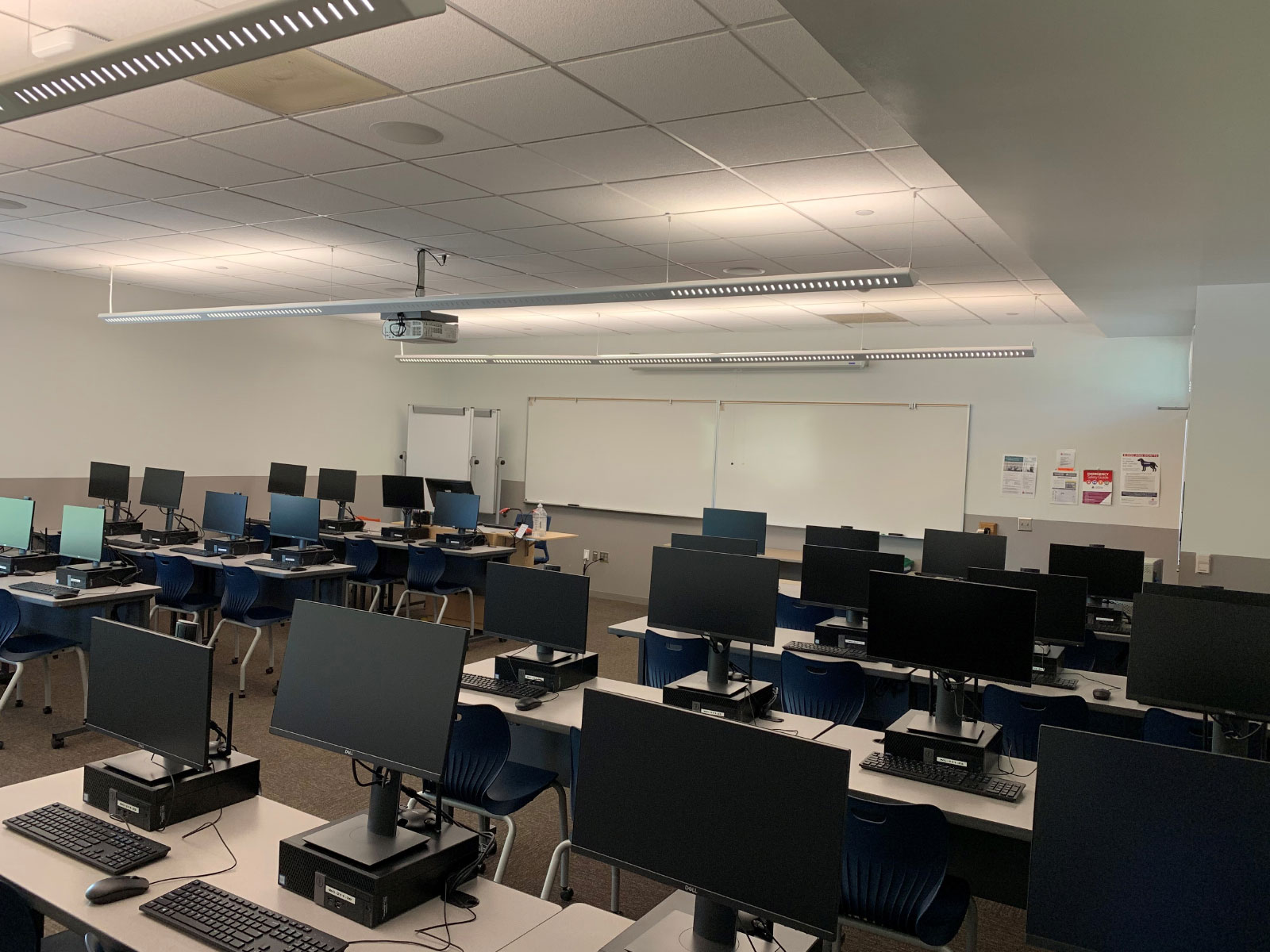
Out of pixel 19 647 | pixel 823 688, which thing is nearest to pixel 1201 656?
pixel 823 688

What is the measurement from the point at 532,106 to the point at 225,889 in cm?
278

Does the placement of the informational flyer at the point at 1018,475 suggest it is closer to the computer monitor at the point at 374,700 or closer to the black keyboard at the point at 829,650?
the black keyboard at the point at 829,650

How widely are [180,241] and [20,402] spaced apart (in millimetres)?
2727

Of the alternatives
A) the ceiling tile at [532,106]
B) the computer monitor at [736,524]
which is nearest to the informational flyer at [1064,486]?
the computer monitor at [736,524]

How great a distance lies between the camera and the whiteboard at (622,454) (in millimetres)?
10172

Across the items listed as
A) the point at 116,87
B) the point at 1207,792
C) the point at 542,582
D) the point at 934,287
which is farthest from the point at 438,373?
the point at 1207,792

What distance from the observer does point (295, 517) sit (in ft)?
24.2

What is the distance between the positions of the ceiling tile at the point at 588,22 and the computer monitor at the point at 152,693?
2.01m

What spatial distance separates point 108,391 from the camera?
8.46 m

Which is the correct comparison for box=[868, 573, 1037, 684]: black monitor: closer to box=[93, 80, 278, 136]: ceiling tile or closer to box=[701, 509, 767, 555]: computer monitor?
box=[93, 80, 278, 136]: ceiling tile

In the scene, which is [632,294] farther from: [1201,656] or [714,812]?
[714,812]

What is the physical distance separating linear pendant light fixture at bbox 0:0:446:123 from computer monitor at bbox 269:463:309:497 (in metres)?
6.22

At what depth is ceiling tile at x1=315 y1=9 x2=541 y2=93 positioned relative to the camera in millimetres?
2877

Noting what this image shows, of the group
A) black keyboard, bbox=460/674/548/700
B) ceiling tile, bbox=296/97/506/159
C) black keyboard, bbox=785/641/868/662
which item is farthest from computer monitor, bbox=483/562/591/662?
ceiling tile, bbox=296/97/506/159
